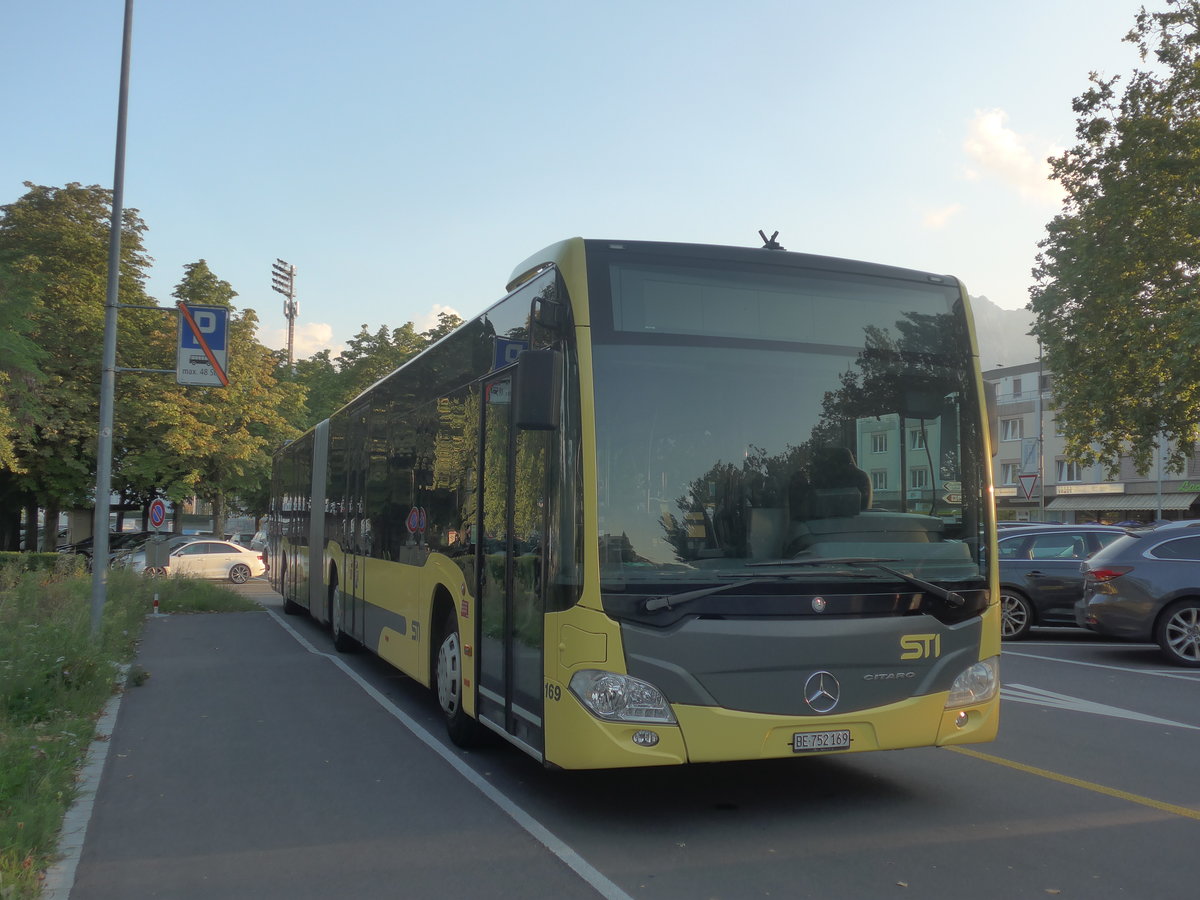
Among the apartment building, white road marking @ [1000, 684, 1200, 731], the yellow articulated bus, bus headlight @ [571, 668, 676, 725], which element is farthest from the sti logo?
the apartment building

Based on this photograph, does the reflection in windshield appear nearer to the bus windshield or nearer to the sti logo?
the bus windshield

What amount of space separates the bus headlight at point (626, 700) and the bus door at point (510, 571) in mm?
593

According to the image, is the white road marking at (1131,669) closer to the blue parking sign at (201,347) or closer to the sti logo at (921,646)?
the sti logo at (921,646)

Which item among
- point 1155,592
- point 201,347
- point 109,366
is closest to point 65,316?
point 109,366

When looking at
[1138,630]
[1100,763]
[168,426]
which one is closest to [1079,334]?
[1138,630]

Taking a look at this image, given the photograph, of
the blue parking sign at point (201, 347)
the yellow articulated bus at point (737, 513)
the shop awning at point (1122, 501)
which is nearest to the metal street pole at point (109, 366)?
the blue parking sign at point (201, 347)

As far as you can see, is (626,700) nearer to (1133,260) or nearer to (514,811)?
(514,811)

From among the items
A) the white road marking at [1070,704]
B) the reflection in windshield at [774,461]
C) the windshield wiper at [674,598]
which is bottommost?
the white road marking at [1070,704]

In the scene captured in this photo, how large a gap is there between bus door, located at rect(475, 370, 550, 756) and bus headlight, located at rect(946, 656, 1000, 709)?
231cm

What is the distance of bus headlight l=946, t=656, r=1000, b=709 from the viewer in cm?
627

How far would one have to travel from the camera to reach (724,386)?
613 centimetres

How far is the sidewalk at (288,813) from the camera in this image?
5.19 meters

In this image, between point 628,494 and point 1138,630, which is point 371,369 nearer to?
point 1138,630

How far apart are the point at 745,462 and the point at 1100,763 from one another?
3.64m
